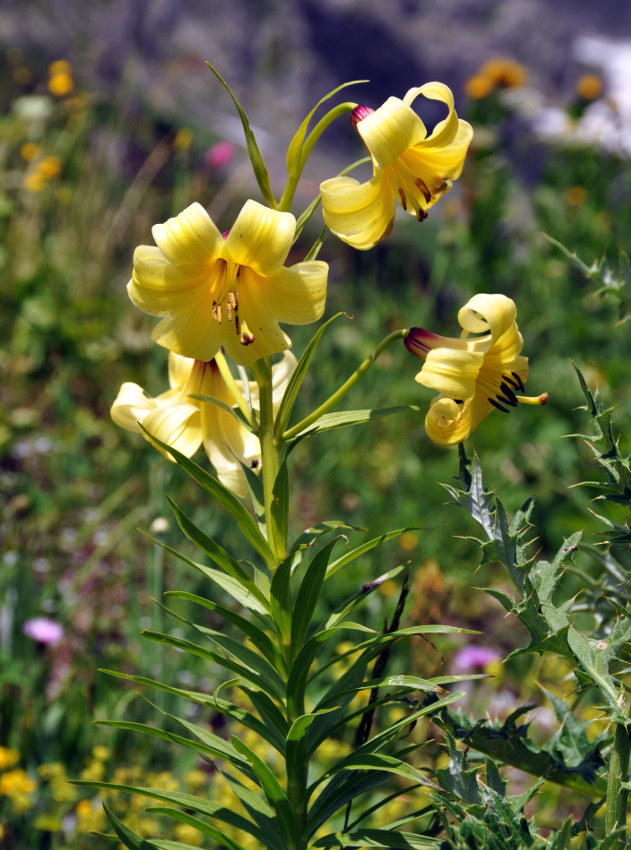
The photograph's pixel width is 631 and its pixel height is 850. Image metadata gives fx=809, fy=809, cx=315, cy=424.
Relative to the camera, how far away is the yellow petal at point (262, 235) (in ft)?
2.91

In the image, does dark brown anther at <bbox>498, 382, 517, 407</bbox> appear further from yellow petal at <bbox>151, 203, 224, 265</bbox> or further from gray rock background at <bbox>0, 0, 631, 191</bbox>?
gray rock background at <bbox>0, 0, 631, 191</bbox>

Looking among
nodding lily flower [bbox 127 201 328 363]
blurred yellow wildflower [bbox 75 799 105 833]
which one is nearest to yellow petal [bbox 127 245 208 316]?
nodding lily flower [bbox 127 201 328 363]

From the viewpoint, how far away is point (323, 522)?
969mm

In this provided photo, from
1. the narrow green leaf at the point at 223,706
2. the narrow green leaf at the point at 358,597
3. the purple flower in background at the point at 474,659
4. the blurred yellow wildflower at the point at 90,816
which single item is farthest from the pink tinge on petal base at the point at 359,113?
the purple flower in background at the point at 474,659

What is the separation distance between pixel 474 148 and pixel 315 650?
3.89m

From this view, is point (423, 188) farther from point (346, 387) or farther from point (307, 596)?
point (307, 596)

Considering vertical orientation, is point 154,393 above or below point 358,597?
below

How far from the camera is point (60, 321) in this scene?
3498mm

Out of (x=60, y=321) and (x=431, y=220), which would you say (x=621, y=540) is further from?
(x=431, y=220)

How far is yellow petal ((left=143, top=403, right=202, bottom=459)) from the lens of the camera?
3.41 feet

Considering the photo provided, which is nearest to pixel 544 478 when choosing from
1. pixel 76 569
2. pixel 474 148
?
pixel 76 569

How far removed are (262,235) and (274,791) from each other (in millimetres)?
650

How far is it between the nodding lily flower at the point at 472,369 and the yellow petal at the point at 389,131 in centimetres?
19

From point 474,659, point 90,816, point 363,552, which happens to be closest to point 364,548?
point 363,552
